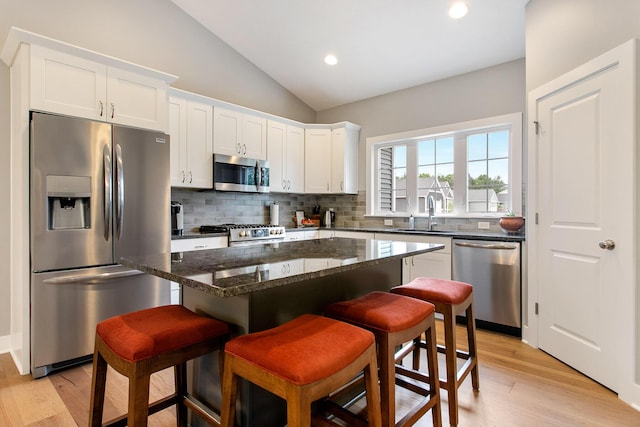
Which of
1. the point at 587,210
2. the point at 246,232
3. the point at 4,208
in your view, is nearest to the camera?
the point at 587,210

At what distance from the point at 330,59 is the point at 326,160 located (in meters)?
1.32

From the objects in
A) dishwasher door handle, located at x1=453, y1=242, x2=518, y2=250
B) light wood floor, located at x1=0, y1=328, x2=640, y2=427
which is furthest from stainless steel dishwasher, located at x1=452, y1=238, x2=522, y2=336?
light wood floor, located at x1=0, y1=328, x2=640, y2=427

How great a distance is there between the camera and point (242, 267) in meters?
1.33

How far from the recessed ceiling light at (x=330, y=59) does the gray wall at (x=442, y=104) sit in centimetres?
87

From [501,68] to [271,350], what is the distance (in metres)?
3.86

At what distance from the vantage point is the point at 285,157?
4.57 metres

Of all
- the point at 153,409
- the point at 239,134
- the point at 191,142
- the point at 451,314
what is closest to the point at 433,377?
the point at 451,314

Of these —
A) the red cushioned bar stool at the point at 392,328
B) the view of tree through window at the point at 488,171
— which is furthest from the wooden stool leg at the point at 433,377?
the view of tree through window at the point at 488,171

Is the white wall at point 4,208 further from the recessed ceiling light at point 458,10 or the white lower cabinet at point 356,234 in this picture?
the recessed ceiling light at point 458,10

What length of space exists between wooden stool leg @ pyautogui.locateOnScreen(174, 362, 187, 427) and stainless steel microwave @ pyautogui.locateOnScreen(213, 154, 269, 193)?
92.7 inches

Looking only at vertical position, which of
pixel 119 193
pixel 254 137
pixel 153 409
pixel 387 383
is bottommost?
pixel 153 409

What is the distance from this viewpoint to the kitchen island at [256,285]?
1.18m

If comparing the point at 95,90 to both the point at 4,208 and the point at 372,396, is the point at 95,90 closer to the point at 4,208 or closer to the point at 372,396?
the point at 4,208

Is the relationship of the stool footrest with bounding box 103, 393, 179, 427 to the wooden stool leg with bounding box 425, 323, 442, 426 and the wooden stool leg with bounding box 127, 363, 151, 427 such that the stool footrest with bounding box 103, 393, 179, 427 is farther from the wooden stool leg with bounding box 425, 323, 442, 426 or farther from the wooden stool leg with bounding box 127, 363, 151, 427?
the wooden stool leg with bounding box 425, 323, 442, 426
